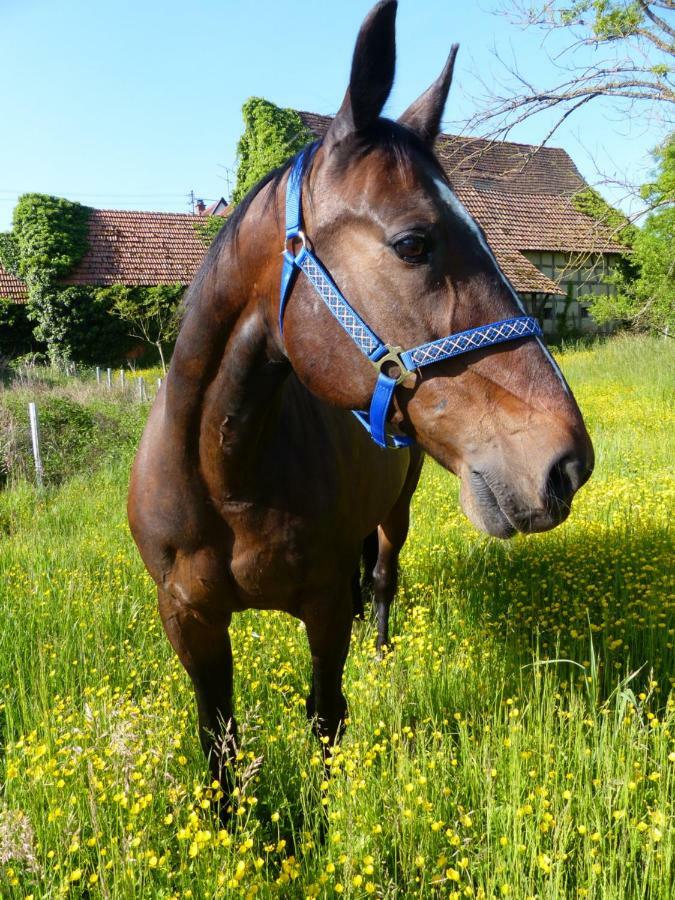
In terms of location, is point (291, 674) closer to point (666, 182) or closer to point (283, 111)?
point (666, 182)

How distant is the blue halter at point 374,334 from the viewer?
4.43 feet

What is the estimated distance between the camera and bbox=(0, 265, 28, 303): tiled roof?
23898mm

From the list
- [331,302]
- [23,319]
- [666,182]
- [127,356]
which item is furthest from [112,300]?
[331,302]

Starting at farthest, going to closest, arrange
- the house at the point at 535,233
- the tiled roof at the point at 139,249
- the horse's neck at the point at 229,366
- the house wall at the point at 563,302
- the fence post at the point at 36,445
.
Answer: the tiled roof at the point at 139,249 < the house wall at the point at 563,302 < the house at the point at 535,233 < the fence post at the point at 36,445 < the horse's neck at the point at 229,366

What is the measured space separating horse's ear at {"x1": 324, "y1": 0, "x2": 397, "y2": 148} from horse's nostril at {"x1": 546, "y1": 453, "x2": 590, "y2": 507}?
90 centimetres

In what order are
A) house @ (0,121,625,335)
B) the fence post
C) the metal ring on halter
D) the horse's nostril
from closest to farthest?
the horse's nostril, the metal ring on halter, the fence post, house @ (0,121,625,335)

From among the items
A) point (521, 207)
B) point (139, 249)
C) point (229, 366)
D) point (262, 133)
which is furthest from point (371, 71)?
point (139, 249)

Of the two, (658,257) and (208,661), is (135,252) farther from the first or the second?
(208,661)

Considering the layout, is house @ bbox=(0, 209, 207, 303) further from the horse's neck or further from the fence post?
the horse's neck

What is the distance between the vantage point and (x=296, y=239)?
1517 mm

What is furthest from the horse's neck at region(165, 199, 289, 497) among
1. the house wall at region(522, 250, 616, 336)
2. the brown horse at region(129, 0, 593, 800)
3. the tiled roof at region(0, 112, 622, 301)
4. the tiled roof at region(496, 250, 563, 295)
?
the house wall at region(522, 250, 616, 336)

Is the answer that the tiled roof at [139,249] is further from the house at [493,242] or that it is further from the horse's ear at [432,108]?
the horse's ear at [432,108]

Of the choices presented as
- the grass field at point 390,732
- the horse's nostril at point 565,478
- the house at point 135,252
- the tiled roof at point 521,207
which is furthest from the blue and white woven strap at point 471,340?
the house at point 135,252

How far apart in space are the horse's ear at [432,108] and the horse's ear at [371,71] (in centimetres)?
28
